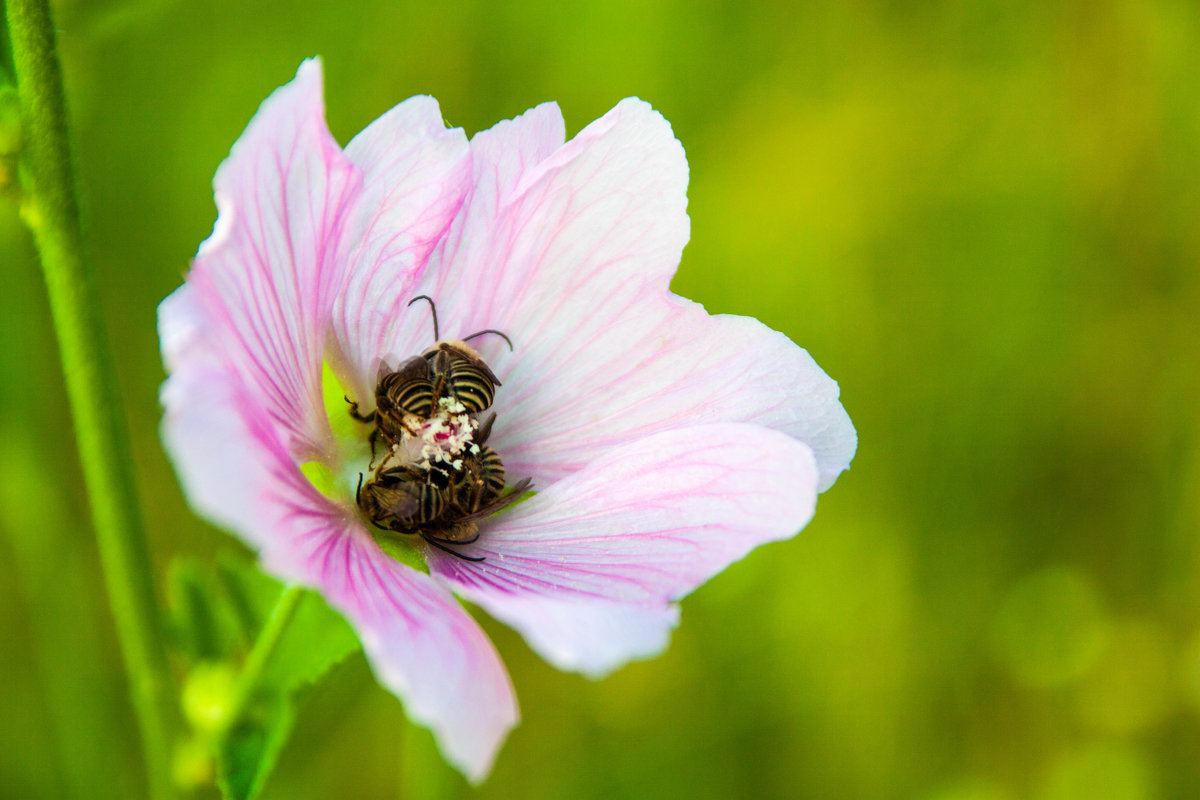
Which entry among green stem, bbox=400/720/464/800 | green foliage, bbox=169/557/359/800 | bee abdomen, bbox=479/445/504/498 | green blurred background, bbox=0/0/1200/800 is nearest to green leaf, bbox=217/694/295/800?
green foliage, bbox=169/557/359/800

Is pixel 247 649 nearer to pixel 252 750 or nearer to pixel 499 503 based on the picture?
pixel 252 750

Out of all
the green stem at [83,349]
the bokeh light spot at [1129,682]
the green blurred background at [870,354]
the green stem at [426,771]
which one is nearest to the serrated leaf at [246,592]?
the green stem at [83,349]

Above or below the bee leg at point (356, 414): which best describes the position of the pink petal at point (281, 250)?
above

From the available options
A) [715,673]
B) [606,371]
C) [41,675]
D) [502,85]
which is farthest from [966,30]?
[41,675]

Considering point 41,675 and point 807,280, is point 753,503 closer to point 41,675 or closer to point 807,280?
point 807,280

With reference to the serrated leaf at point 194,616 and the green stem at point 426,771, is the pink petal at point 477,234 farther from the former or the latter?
the green stem at point 426,771

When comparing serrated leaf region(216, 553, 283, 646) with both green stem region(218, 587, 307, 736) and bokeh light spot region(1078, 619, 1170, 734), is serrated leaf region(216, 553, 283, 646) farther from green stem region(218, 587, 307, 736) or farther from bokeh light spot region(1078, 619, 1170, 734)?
bokeh light spot region(1078, 619, 1170, 734)
